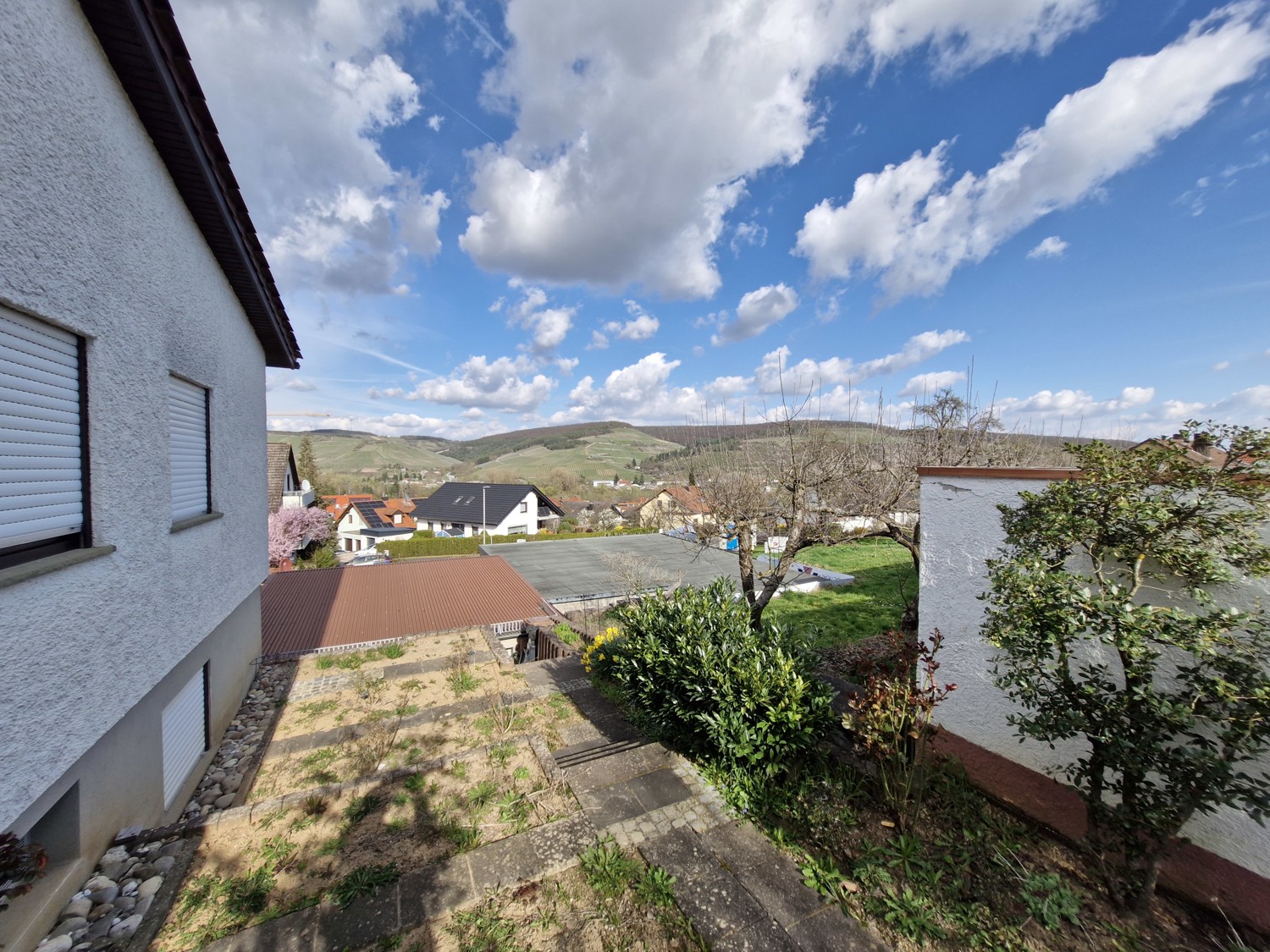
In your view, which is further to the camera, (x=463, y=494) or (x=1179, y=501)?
(x=463, y=494)

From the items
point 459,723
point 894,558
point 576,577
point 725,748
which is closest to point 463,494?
point 576,577

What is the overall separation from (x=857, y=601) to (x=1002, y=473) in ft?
27.9

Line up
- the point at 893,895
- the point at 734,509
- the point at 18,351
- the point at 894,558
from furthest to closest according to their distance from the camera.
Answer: the point at 894,558
the point at 734,509
the point at 893,895
the point at 18,351

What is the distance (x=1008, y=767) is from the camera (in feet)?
12.3

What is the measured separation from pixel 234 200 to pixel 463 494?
39.8 meters

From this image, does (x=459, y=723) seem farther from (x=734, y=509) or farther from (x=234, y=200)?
(x=234, y=200)

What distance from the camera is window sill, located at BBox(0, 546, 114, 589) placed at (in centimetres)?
205

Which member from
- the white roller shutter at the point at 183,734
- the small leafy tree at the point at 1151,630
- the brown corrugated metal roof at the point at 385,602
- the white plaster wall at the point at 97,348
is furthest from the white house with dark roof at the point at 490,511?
the small leafy tree at the point at 1151,630

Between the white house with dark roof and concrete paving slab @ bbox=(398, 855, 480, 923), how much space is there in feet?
111

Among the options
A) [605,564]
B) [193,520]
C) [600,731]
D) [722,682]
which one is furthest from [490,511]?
[722,682]

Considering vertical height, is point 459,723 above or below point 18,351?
below

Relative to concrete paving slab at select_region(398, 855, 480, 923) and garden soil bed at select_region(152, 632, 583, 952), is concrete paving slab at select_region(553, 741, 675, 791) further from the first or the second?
concrete paving slab at select_region(398, 855, 480, 923)

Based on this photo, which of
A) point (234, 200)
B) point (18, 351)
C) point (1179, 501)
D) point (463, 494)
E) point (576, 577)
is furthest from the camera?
point (463, 494)

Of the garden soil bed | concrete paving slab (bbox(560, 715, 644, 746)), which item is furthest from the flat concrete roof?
the garden soil bed
